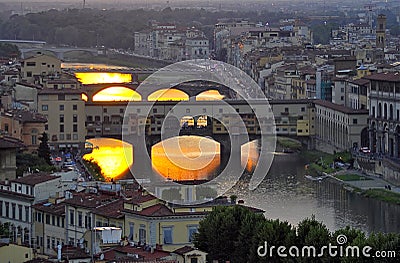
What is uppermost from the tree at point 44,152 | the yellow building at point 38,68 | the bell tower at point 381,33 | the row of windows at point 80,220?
the bell tower at point 381,33

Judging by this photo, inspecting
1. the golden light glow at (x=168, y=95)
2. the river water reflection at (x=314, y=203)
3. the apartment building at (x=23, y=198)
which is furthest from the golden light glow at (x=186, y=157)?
the apartment building at (x=23, y=198)

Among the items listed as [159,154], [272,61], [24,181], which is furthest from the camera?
[272,61]

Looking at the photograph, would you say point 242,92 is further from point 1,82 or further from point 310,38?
point 310,38

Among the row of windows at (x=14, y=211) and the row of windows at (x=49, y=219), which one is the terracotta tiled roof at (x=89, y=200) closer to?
the row of windows at (x=49, y=219)

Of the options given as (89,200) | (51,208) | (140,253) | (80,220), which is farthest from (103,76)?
(140,253)

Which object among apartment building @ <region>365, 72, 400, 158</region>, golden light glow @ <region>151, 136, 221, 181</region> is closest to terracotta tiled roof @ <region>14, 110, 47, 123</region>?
golden light glow @ <region>151, 136, 221, 181</region>

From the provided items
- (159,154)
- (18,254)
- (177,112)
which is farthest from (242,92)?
(18,254)

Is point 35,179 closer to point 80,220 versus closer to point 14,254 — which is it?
point 80,220
